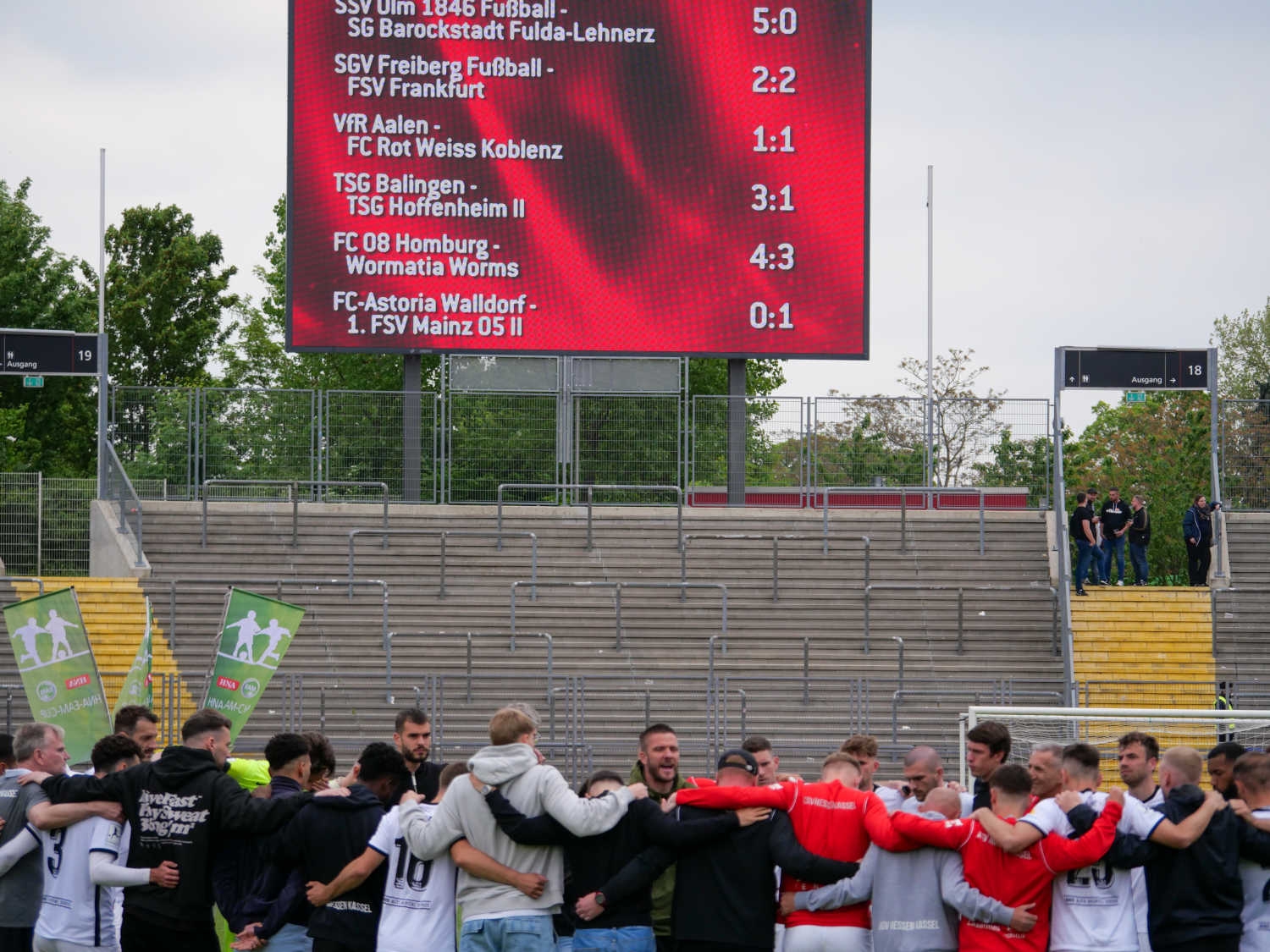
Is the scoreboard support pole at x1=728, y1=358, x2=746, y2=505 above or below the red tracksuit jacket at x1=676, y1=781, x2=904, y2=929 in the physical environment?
above

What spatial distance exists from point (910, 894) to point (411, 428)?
63.2 feet

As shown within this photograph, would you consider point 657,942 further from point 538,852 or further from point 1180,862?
point 1180,862

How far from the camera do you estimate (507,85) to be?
955 inches

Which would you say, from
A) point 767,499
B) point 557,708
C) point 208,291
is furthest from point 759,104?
point 208,291

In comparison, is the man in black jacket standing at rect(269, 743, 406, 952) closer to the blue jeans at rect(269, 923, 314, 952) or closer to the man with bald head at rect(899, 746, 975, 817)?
the blue jeans at rect(269, 923, 314, 952)

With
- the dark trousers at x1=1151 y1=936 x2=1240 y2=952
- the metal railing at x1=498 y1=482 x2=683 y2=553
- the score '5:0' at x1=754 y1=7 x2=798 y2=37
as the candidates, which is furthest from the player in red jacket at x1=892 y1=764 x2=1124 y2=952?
the score '5:0' at x1=754 y1=7 x2=798 y2=37

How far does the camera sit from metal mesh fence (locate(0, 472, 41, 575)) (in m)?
28.3

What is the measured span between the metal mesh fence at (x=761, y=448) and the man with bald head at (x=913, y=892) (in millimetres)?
18627

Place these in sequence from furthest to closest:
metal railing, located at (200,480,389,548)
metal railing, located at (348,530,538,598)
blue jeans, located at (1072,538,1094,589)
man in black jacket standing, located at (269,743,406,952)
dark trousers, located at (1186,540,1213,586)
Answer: metal railing, located at (200,480,389,548) → dark trousers, located at (1186,540,1213,586) → blue jeans, located at (1072,538,1094,589) → metal railing, located at (348,530,538,598) → man in black jacket standing, located at (269,743,406,952)

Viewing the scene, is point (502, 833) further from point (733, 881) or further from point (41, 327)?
point (41, 327)

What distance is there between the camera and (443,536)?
75.7 ft

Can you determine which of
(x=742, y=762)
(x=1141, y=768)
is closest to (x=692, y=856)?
(x=742, y=762)

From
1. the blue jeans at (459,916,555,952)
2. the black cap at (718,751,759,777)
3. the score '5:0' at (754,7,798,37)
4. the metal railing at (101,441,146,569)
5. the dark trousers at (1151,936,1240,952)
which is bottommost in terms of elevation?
the dark trousers at (1151,936,1240,952)

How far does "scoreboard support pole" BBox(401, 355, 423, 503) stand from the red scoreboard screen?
1.33 meters
